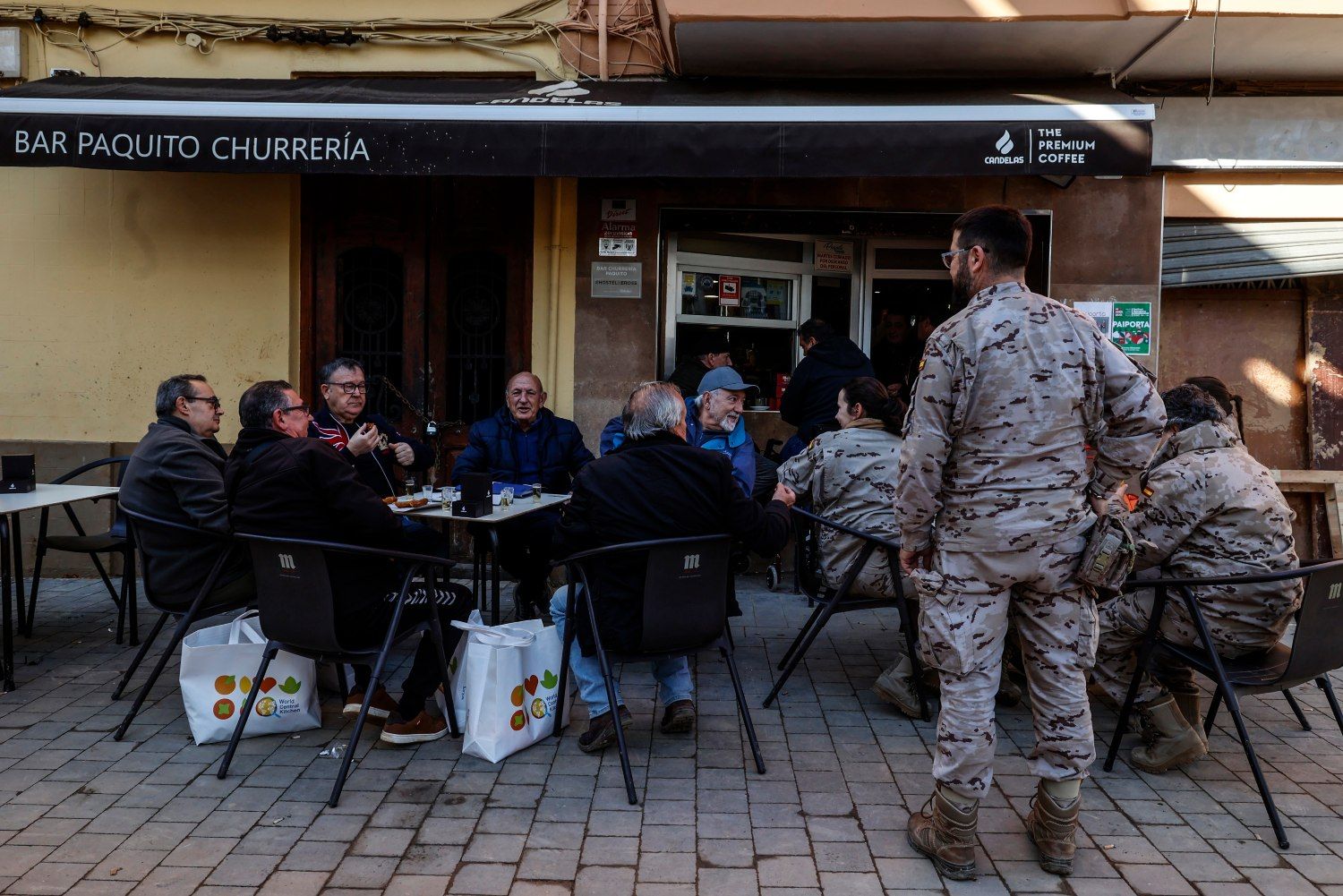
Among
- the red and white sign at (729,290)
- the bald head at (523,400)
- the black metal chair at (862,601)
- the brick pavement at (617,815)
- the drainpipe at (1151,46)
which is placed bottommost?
the brick pavement at (617,815)

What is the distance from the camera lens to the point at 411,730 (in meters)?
4.17

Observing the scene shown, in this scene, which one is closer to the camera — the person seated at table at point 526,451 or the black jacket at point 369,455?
the black jacket at point 369,455

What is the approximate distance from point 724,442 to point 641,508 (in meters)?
2.15

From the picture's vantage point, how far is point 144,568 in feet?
15.1

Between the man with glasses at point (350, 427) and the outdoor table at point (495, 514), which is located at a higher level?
the man with glasses at point (350, 427)

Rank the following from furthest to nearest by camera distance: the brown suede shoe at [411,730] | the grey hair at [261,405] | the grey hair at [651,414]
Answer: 1. the grey hair at [261,405]
2. the brown suede shoe at [411,730]
3. the grey hair at [651,414]

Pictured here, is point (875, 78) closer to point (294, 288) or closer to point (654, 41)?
point (654, 41)

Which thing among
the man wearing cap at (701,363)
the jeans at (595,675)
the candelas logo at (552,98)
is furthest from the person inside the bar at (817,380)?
the jeans at (595,675)

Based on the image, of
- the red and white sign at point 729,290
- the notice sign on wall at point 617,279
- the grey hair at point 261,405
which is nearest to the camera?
the grey hair at point 261,405

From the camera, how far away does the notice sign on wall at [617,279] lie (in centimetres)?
732

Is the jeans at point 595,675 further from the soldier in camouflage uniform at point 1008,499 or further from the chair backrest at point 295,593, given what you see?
the soldier in camouflage uniform at point 1008,499

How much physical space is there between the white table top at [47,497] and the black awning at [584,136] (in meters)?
1.93

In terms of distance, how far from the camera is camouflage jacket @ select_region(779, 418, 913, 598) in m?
4.62

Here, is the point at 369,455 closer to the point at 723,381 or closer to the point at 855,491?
the point at 723,381
